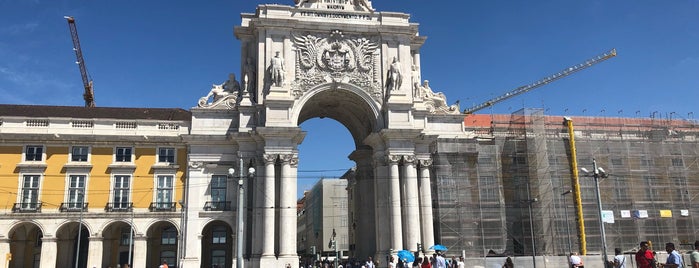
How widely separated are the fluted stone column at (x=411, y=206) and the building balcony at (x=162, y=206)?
62.4 ft

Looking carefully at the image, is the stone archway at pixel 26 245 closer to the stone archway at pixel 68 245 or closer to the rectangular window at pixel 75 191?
the stone archway at pixel 68 245

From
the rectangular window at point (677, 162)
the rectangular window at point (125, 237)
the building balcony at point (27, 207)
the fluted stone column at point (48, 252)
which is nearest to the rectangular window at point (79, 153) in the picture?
the building balcony at point (27, 207)

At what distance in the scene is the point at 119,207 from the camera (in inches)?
Result: 1837

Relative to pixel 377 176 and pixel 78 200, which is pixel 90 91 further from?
pixel 377 176

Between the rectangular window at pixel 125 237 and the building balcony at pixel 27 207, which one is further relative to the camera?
the rectangular window at pixel 125 237

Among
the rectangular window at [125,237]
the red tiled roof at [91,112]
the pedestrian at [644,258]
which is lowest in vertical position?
the pedestrian at [644,258]

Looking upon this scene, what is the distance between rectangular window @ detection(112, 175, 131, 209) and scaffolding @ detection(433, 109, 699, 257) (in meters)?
25.6

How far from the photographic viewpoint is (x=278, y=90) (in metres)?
47.0

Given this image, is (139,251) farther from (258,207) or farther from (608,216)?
(608,216)

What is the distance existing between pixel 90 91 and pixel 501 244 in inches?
3079

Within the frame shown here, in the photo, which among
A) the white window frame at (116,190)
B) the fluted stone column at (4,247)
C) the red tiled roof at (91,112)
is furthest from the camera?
the red tiled roof at (91,112)

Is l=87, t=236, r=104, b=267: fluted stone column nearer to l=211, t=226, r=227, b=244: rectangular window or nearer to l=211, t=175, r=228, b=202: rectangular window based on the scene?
l=211, t=175, r=228, b=202: rectangular window

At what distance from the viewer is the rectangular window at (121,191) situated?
4672cm

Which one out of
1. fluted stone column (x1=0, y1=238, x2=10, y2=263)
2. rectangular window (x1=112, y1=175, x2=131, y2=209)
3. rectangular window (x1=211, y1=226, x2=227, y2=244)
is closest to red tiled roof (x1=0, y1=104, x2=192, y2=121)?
rectangular window (x1=112, y1=175, x2=131, y2=209)
